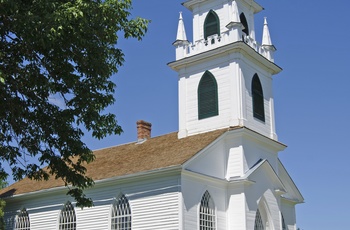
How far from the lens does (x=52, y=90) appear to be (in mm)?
14883

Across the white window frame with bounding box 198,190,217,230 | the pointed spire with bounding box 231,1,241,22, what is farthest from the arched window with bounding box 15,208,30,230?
the pointed spire with bounding box 231,1,241,22

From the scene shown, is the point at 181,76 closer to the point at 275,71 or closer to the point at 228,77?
the point at 228,77

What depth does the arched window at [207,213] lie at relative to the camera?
2453 centimetres

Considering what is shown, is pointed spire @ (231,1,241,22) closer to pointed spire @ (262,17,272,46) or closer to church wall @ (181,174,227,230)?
pointed spire @ (262,17,272,46)

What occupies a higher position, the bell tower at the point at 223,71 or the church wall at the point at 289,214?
the bell tower at the point at 223,71

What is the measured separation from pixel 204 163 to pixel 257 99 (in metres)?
6.45

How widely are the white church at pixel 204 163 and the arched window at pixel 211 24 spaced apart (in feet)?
0.23

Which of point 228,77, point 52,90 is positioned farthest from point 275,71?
point 52,90

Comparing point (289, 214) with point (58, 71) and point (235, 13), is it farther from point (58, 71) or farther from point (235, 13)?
point (58, 71)

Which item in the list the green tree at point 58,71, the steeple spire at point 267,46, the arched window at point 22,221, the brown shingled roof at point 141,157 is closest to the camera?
the green tree at point 58,71

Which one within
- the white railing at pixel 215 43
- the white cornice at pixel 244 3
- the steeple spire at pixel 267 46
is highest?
the white cornice at pixel 244 3

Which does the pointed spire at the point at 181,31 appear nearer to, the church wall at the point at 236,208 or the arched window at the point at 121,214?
the church wall at the point at 236,208

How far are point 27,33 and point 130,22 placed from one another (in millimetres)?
3701

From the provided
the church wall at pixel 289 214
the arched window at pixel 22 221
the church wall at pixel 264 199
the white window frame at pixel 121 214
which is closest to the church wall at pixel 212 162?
the church wall at pixel 264 199
